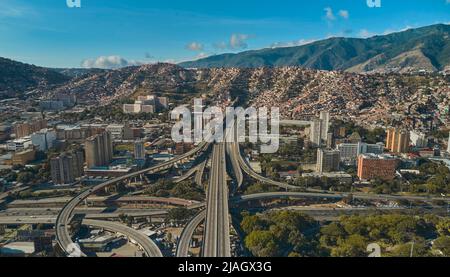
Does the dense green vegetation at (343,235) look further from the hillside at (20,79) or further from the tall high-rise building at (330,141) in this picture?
the hillside at (20,79)

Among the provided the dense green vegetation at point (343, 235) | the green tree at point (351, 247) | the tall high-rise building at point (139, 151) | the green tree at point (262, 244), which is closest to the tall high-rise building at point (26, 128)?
the tall high-rise building at point (139, 151)

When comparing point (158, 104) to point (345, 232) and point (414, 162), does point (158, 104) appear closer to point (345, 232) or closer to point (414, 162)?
point (414, 162)

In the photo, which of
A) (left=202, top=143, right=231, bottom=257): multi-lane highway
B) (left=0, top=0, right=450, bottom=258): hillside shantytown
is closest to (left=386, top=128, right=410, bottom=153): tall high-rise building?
(left=0, top=0, right=450, bottom=258): hillside shantytown

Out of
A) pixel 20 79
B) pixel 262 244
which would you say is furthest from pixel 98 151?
pixel 20 79

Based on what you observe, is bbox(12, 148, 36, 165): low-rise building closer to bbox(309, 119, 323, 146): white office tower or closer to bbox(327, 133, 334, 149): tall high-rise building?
bbox(309, 119, 323, 146): white office tower

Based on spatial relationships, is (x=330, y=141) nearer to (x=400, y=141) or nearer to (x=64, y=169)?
(x=400, y=141)

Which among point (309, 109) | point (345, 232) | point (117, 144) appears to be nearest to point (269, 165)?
point (345, 232)
